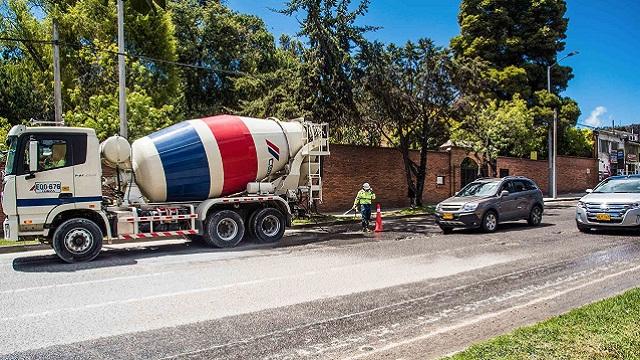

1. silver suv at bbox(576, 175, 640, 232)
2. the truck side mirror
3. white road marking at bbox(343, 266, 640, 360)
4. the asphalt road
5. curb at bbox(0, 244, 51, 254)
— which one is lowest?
white road marking at bbox(343, 266, 640, 360)

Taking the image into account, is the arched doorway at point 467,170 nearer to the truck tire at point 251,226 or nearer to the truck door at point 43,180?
the truck tire at point 251,226

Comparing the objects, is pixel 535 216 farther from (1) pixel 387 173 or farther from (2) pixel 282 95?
(2) pixel 282 95

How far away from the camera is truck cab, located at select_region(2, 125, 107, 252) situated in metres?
10.9

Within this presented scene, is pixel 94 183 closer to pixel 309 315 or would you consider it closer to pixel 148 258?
pixel 148 258

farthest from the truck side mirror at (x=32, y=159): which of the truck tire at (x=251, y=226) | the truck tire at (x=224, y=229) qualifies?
the truck tire at (x=251, y=226)

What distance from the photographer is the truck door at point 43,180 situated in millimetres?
10961

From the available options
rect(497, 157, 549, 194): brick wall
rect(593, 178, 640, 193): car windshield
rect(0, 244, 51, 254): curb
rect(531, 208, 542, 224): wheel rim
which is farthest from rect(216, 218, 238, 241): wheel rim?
rect(497, 157, 549, 194): brick wall

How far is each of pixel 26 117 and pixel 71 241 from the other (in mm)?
21676

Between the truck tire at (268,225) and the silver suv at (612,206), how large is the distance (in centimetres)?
876

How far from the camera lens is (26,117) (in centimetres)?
2903

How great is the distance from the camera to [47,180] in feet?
36.5

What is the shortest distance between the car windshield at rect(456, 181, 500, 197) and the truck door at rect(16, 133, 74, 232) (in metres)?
11.6

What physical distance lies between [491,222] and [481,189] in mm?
1398

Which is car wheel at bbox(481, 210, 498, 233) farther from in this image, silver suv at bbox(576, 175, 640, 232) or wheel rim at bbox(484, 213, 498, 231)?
silver suv at bbox(576, 175, 640, 232)
